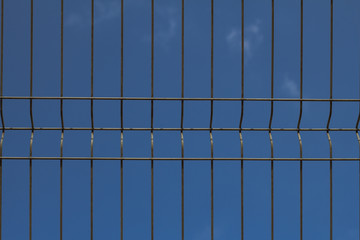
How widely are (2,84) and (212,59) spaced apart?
12.4 ft

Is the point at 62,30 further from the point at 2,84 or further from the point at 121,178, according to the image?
the point at 121,178

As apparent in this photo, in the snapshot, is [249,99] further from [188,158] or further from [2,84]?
[2,84]

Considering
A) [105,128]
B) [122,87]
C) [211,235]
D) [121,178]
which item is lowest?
[211,235]

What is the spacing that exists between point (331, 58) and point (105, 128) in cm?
430

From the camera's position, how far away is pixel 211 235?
31.2 ft

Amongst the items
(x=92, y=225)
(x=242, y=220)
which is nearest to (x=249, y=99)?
(x=242, y=220)

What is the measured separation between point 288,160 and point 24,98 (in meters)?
4.84

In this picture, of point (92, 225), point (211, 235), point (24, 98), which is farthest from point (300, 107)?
point (24, 98)

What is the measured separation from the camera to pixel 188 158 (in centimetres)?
963

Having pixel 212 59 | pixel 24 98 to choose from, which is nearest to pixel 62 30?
pixel 24 98

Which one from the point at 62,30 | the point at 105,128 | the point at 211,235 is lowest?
the point at 211,235

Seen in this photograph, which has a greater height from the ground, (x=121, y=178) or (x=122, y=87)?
(x=122, y=87)

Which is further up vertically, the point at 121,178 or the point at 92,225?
the point at 121,178

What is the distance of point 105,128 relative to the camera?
9742 millimetres
